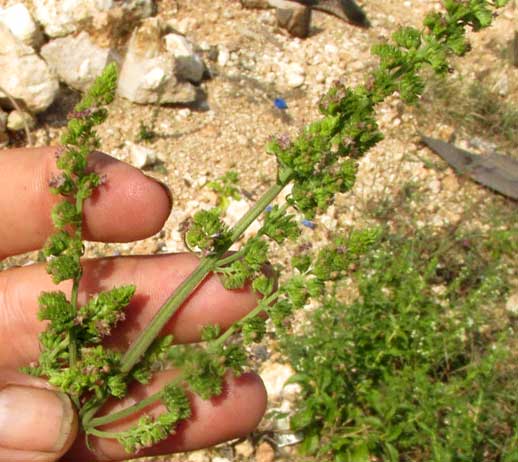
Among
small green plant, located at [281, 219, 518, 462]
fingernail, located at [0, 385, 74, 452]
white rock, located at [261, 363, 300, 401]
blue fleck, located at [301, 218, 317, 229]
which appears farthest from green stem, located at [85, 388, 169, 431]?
blue fleck, located at [301, 218, 317, 229]

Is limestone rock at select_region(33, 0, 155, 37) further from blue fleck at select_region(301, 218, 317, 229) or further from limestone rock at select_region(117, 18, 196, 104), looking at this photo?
blue fleck at select_region(301, 218, 317, 229)

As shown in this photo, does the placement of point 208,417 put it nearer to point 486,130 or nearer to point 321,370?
point 321,370

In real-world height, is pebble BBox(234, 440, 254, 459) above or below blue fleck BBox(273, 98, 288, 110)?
below

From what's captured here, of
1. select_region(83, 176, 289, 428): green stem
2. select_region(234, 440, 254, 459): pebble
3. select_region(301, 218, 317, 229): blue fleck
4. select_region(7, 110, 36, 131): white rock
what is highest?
select_region(83, 176, 289, 428): green stem

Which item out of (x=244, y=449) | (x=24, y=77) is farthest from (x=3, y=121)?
(x=244, y=449)

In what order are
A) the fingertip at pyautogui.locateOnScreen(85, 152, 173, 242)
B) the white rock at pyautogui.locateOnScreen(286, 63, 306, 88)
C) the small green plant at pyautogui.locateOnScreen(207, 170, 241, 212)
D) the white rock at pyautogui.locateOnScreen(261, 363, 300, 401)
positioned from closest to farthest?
the fingertip at pyautogui.locateOnScreen(85, 152, 173, 242) → the white rock at pyautogui.locateOnScreen(261, 363, 300, 401) → the small green plant at pyautogui.locateOnScreen(207, 170, 241, 212) → the white rock at pyautogui.locateOnScreen(286, 63, 306, 88)

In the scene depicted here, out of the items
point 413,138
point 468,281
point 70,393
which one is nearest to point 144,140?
point 413,138

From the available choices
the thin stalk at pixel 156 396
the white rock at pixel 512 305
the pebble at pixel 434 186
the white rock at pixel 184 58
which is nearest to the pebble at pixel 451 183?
the pebble at pixel 434 186

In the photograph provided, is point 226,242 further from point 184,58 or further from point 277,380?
point 184,58
